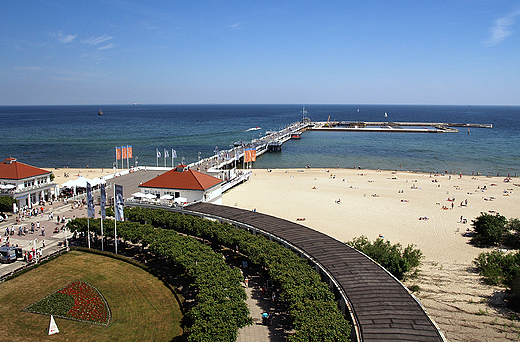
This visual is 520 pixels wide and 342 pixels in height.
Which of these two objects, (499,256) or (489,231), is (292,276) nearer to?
(499,256)

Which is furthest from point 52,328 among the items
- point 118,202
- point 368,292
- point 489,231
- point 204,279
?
point 489,231

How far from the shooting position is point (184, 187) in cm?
3469

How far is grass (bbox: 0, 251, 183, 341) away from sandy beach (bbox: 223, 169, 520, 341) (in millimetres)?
13997

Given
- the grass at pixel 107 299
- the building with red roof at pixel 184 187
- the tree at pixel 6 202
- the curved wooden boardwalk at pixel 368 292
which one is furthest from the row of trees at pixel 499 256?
the tree at pixel 6 202

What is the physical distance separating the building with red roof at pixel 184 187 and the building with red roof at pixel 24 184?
1232 centimetres

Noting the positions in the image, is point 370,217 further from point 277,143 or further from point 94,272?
point 277,143

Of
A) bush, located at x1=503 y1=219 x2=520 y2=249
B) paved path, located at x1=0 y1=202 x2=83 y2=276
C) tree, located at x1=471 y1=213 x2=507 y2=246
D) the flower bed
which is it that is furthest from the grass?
bush, located at x1=503 y1=219 x2=520 y2=249

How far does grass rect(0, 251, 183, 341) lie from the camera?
1574cm

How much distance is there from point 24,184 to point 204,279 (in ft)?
100

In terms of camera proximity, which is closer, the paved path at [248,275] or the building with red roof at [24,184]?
the paved path at [248,275]

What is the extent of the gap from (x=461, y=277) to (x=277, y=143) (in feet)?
243

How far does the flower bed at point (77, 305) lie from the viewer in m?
17.0

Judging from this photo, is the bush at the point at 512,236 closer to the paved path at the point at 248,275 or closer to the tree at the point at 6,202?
the paved path at the point at 248,275

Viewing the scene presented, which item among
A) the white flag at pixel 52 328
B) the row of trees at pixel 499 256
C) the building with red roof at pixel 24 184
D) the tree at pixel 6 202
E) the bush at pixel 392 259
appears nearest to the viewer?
the white flag at pixel 52 328
